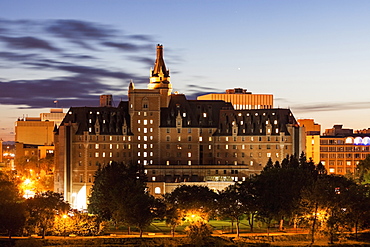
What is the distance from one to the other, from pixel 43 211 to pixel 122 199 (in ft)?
49.3

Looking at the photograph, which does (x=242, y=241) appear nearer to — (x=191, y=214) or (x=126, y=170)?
(x=191, y=214)

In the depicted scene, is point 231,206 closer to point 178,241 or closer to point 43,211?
point 178,241

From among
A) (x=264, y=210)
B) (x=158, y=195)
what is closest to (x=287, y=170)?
(x=264, y=210)

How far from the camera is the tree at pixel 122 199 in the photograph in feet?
454

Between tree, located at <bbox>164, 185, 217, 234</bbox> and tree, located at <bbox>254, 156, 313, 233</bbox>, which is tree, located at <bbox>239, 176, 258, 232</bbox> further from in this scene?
tree, located at <bbox>164, 185, 217, 234</bbox>

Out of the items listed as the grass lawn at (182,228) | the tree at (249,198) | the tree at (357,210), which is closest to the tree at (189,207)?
the grass lawn at (182,228)

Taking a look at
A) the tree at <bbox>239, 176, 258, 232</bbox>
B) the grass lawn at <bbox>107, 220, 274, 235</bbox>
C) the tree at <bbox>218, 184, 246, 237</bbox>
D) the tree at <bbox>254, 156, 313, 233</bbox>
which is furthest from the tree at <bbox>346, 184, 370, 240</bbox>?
the tree at <bbox>218, 184, 246, 237</bbox>

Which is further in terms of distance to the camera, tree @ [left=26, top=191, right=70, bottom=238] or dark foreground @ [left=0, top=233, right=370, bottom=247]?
tree @ [left=26, top=191, right=70, bottom=238]

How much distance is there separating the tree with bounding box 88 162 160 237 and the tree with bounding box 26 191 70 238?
9564 millimetres

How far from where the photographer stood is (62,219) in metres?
140

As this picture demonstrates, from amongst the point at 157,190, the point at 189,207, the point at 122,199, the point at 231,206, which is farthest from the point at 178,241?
the point at 157,190

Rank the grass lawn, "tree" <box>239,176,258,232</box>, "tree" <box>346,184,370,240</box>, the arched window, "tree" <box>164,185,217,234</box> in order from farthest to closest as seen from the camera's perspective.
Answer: the arched window → "tree" <box>239,176,258,232</box> → the grass lawn → "tree" <box>346,184,370,240</box> → "tree" <box>164,185,217,234</box>

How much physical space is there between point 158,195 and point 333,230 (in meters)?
64.1

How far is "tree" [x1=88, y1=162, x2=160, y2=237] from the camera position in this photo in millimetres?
138500
